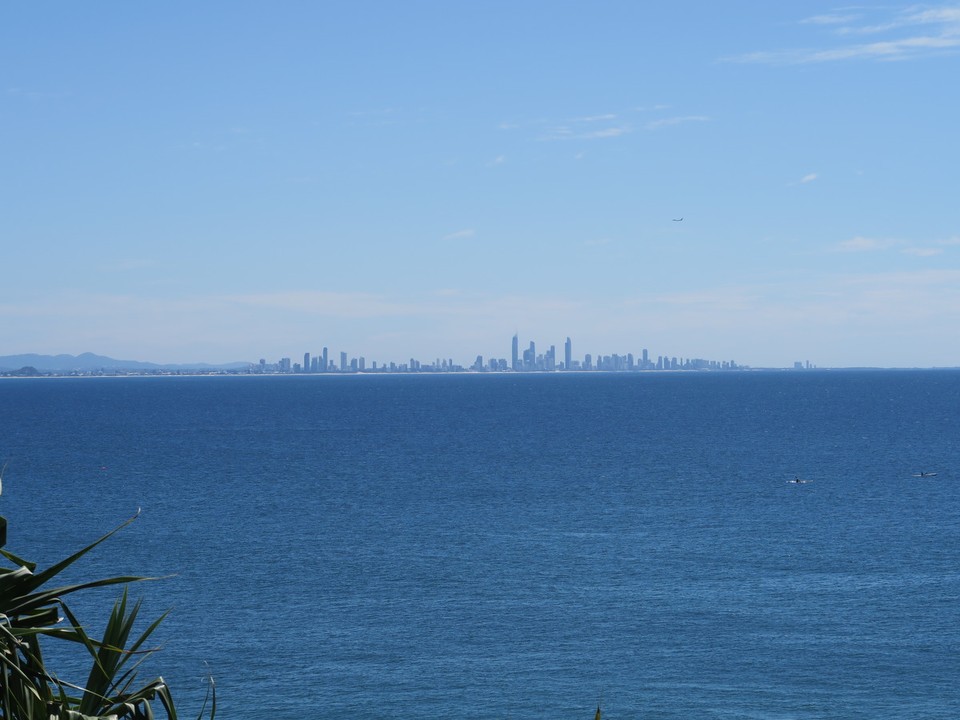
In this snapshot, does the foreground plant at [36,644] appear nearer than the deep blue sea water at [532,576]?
Yes

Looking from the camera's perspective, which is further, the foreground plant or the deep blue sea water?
the deep blue sea water

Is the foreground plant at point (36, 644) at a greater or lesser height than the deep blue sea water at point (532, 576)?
greater

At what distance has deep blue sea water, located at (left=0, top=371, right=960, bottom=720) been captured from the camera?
44.3 metres

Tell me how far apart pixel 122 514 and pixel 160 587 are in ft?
→ 85.7

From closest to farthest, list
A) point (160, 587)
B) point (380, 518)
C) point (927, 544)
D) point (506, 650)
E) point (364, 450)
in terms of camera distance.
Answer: point (506, 650) < point (160, 587) < point (927, 544) < point (380, 518) < point (364, 450)

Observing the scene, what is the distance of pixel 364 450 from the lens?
453 feet

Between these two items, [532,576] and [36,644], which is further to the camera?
[532,576]

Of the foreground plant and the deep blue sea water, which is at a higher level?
the foreground plant

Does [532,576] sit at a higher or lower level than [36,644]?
lower

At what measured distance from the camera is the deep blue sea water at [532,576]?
44.3m

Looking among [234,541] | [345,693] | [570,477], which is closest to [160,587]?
[234,541]

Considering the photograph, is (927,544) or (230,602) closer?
(230,602)

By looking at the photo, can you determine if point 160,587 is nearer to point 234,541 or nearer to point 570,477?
point 234,541

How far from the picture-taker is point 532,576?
62.8m
